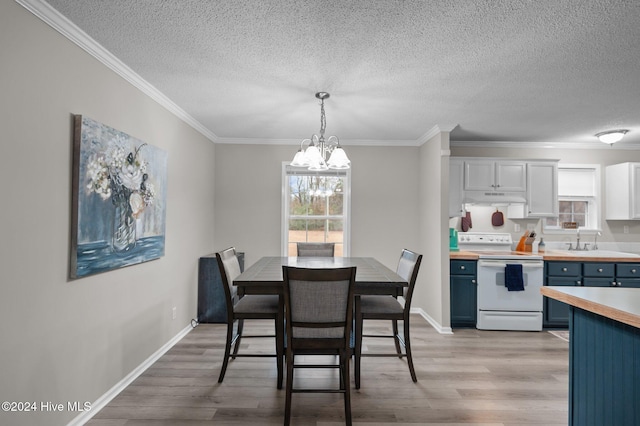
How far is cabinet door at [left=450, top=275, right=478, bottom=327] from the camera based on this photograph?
13.8ft

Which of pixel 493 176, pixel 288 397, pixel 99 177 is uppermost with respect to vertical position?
pixel 493 176

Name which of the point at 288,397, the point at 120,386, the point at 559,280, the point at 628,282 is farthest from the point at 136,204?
the point at 628,282

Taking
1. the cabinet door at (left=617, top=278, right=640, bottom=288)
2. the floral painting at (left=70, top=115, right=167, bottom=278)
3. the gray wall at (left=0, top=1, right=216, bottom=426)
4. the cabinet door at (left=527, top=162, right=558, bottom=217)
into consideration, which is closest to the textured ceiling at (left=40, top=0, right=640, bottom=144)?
the gray wall at (left=0, top=1, right=216, bottom=426)

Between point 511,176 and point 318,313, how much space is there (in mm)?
3598

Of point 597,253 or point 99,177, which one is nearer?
point 99,177

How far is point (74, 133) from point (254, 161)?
2922 mm

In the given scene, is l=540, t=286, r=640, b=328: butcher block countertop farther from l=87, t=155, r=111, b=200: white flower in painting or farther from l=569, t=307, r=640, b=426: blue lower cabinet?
l=87, t=155, r=111, b=200: white flower in painting

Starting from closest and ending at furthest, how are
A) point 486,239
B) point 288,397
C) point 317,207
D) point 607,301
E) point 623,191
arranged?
point 607,301 → point 288,397 → point 623,191 → point 486,239 → point 317,207

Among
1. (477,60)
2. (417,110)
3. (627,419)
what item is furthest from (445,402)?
(417,110)

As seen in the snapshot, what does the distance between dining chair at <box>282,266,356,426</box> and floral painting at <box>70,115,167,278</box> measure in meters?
1.21

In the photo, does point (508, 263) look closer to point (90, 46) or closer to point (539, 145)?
point (539, 145)

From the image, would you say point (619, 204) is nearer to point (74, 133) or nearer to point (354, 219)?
point (354, 219)

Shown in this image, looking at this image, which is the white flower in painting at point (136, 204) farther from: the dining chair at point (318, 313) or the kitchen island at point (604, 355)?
the kitchen island at point (604, 355)

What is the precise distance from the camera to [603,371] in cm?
153
